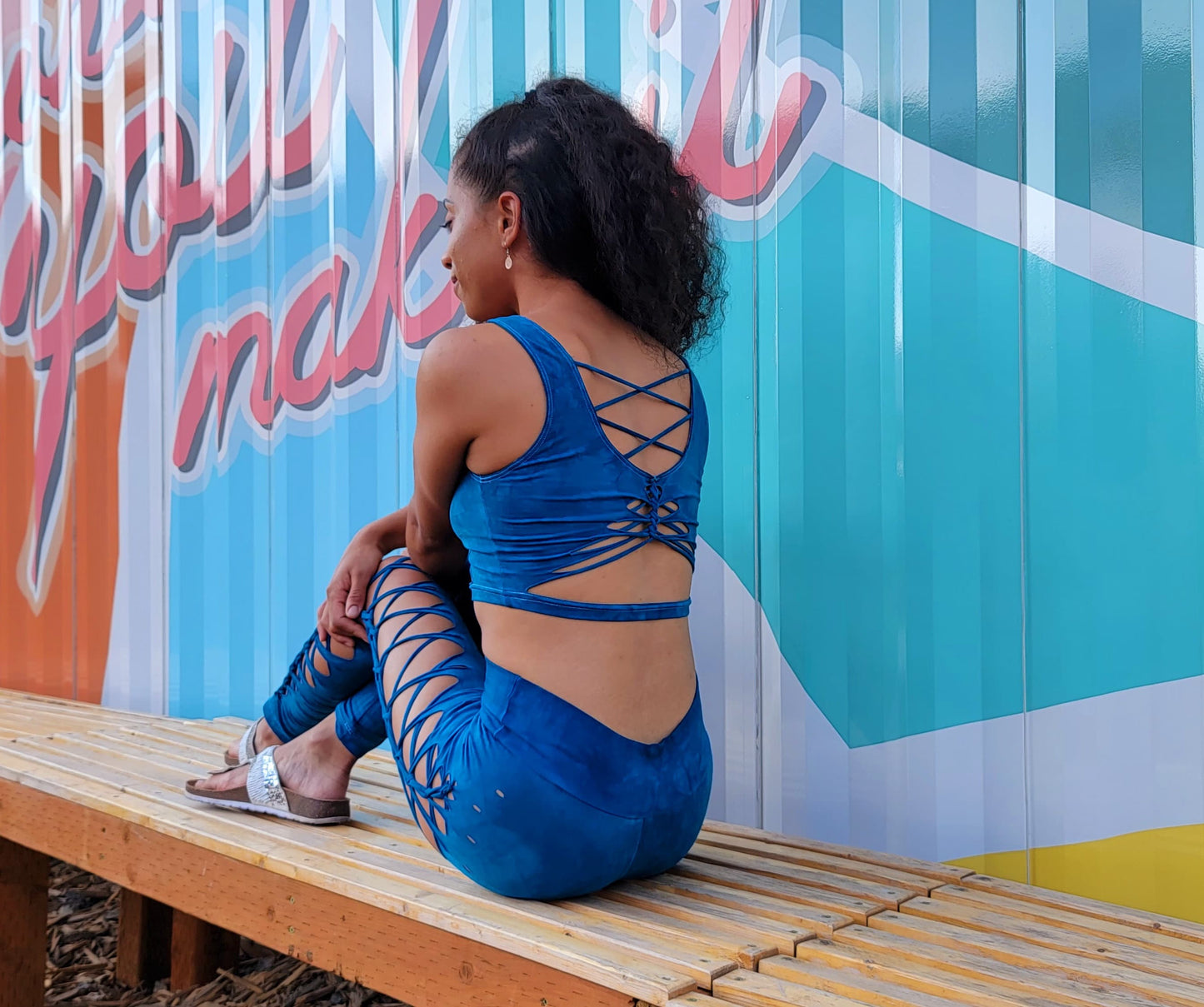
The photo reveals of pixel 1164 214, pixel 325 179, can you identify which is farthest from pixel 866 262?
pixel 325 179

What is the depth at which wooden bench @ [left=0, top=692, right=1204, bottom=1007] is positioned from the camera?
4.17ft

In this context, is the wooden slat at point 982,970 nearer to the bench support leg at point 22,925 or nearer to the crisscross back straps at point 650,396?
the crisscross back straps at point 650,396

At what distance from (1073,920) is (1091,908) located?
10 centimetres

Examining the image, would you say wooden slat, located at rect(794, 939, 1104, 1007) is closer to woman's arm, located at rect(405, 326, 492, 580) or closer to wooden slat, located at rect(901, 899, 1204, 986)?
wooden slat, located at rect(901, 899, 1204, 986)

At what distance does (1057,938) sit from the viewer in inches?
57.6

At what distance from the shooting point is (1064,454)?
6.41ft

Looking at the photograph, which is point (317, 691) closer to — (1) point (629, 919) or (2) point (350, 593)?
(2) point (350, 593)

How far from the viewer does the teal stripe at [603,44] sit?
262 centimetres

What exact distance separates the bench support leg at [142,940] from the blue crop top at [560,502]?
79.2 inches

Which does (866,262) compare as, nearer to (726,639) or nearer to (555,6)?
(726,639)

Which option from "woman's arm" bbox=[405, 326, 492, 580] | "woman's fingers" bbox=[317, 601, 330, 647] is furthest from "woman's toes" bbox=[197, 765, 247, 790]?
"woman's arm" bbox=[405, 326, 492, 580]

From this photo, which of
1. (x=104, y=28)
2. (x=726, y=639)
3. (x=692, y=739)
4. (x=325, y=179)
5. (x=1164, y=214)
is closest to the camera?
(x=692, y=739)

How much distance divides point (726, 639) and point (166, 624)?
219 centimetres

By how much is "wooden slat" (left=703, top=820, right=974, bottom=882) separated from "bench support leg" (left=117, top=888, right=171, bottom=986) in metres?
1.65
